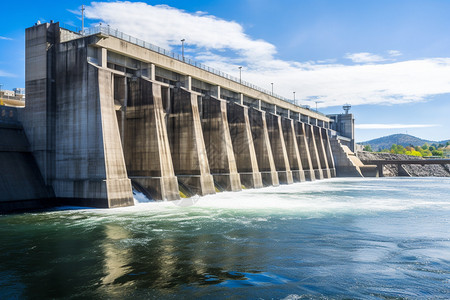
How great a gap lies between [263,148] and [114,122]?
29805 mm

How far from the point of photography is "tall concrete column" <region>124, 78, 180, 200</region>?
3156 cm

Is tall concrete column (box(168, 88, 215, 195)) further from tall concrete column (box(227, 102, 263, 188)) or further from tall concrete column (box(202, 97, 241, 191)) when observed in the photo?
tall concrete column (box(227, 102, 263, 188))

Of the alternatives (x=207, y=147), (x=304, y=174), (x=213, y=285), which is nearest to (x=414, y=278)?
(x=213, y=285)

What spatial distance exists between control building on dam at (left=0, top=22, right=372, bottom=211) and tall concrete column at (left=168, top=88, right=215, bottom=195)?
0.10 meters

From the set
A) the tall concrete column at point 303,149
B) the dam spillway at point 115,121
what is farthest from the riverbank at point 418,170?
the dam spillway at point 115,121

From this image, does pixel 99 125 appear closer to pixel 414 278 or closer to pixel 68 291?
pixel 68 291

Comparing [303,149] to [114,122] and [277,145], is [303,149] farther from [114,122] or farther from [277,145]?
[114,122]

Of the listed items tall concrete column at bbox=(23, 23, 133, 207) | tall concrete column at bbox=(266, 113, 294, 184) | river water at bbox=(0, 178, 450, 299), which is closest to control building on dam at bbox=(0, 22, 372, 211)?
tall concrete column at bbox=(23, 23, 133, 207)

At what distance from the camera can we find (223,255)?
14.3 m

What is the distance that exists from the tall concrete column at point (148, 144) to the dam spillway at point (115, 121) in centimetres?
9

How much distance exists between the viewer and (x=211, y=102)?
4409cm

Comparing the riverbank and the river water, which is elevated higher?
the riverbank

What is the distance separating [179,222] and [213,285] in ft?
36.7

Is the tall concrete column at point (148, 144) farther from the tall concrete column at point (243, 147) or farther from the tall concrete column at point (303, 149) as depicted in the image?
the tall concrete column at point (303, 149)
